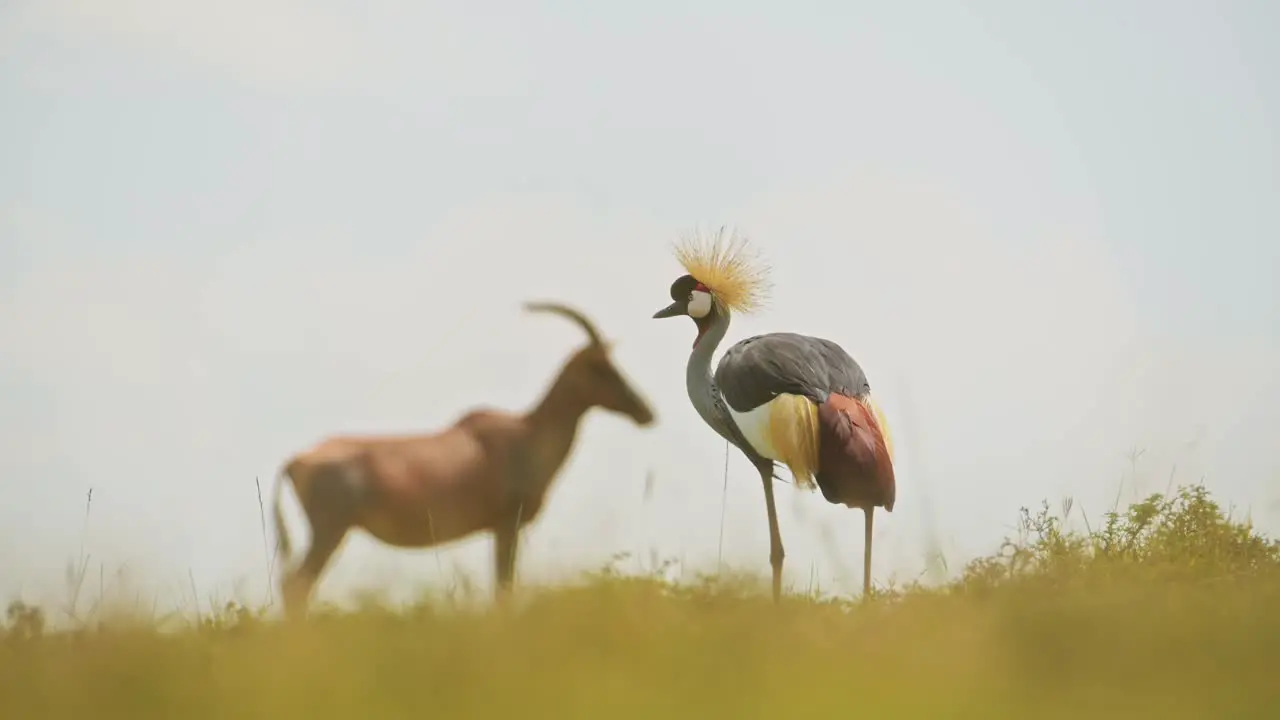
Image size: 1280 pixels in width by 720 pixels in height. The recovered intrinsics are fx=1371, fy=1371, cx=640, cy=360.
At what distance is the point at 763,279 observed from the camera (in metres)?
9.38

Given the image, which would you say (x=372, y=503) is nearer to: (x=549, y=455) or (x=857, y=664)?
(x=549, y=455)

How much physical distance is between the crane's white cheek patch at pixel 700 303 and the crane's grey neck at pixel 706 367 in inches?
2.6

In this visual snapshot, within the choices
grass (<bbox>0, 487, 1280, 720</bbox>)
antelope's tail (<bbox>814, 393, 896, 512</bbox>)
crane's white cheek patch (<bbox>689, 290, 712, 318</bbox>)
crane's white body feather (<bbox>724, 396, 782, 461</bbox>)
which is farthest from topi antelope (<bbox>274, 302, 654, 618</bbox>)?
crane's white cheek patch (<bbox>689, 290, 712, 318</bbox>)

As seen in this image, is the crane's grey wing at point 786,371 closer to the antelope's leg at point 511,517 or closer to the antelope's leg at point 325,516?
the antelope's leg at point 511,517

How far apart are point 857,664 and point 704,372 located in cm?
523

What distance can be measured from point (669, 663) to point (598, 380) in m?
3.72

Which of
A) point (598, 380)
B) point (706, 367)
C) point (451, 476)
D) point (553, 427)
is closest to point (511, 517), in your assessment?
point (451, 476)

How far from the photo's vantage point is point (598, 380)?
7.76 meters

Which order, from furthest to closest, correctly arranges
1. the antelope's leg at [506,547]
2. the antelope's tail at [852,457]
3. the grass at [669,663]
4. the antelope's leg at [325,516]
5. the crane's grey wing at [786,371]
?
1. the crane's grey wing at [786,371]
2. the antelope's tail at [852,457]
3. the antelope's leg at [506,547]
4. the antelope's leg at [325,516]
5. the grass at [669,663]

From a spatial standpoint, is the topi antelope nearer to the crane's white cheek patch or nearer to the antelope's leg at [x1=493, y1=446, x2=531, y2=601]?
the antelope's leg at [x1=493, y1=446, x2=531, y2=601]

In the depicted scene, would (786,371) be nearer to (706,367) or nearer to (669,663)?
(706,367)

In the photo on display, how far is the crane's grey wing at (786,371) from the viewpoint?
855cm

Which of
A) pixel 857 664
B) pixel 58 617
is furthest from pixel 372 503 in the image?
pixel 857 664

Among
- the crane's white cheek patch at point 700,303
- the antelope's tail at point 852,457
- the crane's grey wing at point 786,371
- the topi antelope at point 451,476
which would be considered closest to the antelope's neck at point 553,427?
the topi antelope at point 451,476
